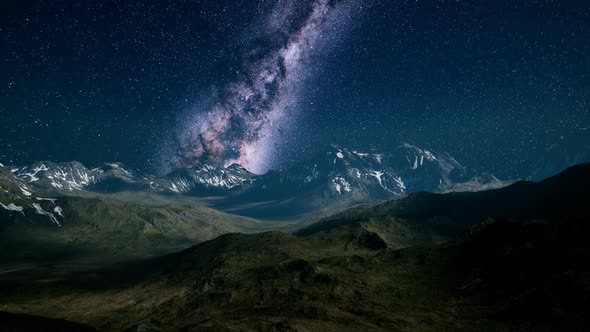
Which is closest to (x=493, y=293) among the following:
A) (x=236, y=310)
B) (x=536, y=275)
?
(x=536, y=275)

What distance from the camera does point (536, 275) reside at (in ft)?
386

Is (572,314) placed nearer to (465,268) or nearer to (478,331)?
(478,331)

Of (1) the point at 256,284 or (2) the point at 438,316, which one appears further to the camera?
(1) the point at 256,284

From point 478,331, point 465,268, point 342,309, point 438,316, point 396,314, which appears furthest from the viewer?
point 465,268

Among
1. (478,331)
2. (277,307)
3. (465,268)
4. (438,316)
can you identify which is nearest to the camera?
(478,331)

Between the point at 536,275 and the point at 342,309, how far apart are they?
2738 inches

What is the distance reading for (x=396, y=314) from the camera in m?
121

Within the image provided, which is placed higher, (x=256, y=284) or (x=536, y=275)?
(x=256, y=284)

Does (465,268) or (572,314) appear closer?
(572,314)

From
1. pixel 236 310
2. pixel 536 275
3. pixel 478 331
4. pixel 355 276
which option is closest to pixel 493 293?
pixel 536 275

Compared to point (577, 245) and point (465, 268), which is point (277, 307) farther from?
point (577, 245)

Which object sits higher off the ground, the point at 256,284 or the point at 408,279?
the point at 256,284

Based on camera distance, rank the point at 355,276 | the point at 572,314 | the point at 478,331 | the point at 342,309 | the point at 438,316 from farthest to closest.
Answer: the point at 355,276
the point at 342,309
the point at 438,316
the point at 478,331
the point at 572,314

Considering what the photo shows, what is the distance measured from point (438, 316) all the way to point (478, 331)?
19.6 meters
